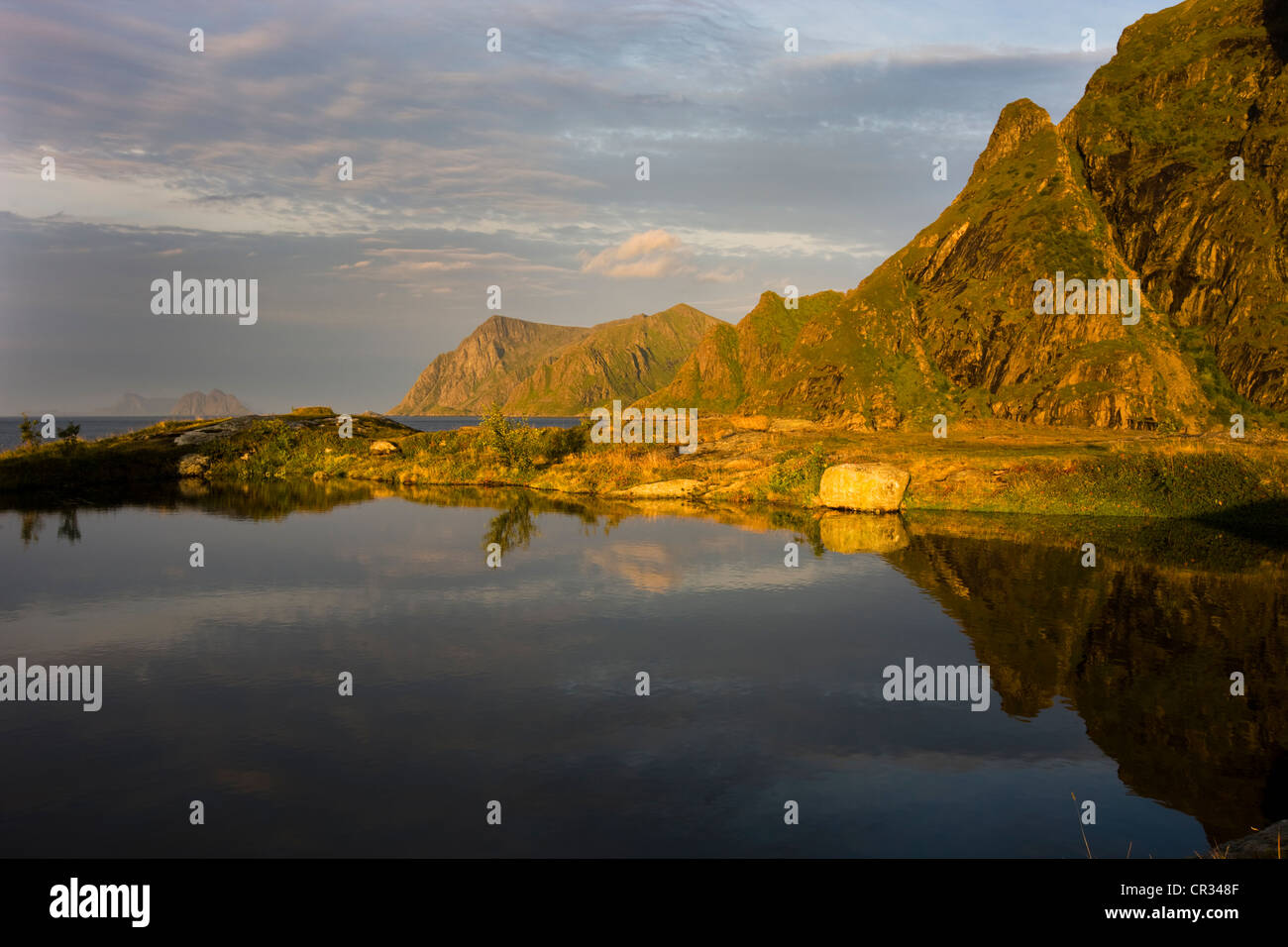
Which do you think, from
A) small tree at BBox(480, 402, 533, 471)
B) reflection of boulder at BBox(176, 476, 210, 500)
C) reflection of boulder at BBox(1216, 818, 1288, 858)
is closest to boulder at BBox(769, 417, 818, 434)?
small tree at BBox(480, 402, 533, 471)

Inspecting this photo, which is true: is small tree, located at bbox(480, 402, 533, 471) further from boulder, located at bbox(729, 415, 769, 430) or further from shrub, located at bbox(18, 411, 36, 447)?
shrub, located at bbox(18, 411, 36, 447)

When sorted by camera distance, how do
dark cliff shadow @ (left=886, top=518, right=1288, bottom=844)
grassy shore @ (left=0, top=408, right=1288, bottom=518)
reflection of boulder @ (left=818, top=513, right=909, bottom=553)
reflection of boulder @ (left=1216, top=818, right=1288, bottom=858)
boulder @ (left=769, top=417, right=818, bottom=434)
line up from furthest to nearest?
1. boulder @ (left=769, top=417, right=818, bottom=434)
2. grassy shore @ (left=0, top=408, right=1288, bottom=518)
3. reflection of boulder @ (left=818, top=513, right=909, bottom=553)
4. dark cliff shadow @ (left=886, top=518, right=1288, bottom=844)
5. reflection of boulder @ (left=1216, top=818, right=1288, bottom=858)

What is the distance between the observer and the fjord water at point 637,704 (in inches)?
549

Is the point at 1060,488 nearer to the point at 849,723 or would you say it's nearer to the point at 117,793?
the point at 849,723

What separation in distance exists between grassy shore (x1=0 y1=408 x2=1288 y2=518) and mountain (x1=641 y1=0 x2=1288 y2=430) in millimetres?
79034

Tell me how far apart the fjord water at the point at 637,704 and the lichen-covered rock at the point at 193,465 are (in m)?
37.9

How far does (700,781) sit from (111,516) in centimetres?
4849

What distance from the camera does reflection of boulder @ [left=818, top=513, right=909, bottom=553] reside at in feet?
136

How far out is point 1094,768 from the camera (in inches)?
643

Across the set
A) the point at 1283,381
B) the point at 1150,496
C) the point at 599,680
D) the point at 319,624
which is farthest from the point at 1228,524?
the point at 1283,381

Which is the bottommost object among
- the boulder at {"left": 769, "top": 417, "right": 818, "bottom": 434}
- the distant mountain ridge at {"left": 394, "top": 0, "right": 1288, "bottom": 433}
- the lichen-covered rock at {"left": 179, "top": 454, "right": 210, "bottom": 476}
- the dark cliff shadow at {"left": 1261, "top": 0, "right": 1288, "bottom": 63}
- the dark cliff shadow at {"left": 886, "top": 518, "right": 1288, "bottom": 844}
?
the dark cliff shadow at {"left": 886, "top": 518, "right": 1288, "bottom": 844}

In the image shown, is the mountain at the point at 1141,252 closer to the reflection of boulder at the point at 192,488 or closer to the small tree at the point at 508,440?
the small tree at the point at 508,440
